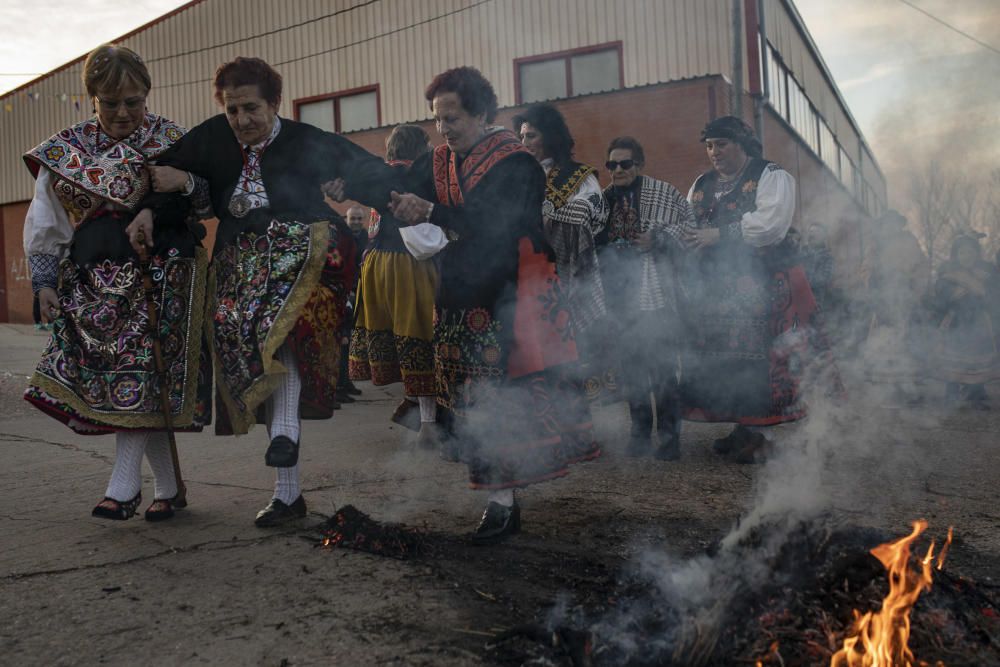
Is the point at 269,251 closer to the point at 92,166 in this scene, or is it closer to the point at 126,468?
the point at 92,166

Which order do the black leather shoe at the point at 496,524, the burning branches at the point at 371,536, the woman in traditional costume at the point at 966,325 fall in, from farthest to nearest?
the woman in traditional costume at the point at 966,325 < the black leather shoe at the point at 496,524 < the burning branches at the point at 371,536

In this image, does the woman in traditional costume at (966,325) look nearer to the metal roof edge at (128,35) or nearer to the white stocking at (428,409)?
the white stocking at (428,409)

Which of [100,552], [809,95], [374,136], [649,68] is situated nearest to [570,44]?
[649,68]

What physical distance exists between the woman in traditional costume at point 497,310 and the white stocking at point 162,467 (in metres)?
1.27

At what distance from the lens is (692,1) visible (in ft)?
40.0

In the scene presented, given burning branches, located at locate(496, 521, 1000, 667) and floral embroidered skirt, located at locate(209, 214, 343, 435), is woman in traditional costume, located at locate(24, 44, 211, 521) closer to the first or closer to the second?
floral embroidered skirt, located at locate(209, 214, 343, 435)

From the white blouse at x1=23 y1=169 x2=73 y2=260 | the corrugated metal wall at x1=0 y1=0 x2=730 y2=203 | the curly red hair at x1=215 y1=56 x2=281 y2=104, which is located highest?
the corrugated metal wall at x1=0 y1=0 x2=730 y2=203

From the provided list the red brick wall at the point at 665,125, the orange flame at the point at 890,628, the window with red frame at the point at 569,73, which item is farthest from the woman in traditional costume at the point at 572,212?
the window with red frame at the point at 569,73

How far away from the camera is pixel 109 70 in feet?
10.2

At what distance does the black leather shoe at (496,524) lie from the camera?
276 centimetres

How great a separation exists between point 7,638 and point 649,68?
12.6 metres

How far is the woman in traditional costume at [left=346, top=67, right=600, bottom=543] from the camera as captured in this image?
→ 2814 millimetres

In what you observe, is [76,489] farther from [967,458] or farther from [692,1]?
[692,1]

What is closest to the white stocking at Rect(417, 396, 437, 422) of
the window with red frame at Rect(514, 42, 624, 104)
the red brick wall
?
the red brick wall
